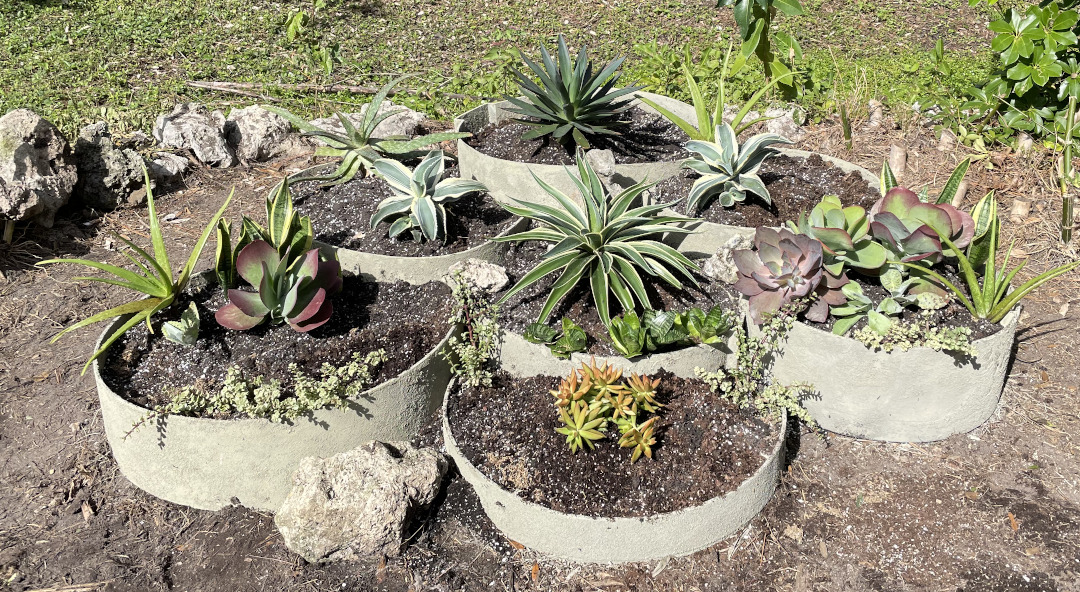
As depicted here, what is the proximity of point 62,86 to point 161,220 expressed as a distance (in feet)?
7.93

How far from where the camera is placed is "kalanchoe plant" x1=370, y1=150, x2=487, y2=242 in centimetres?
410

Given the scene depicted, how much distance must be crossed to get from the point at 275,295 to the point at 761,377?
2265 mm


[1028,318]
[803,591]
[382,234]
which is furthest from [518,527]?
[1028,318]

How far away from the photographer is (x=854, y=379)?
137 inches

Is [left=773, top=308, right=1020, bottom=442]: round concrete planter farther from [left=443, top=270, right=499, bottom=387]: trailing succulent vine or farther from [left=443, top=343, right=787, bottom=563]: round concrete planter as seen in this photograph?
[left=443, top=270, right=499, bottom=387]: trailing succulent vine

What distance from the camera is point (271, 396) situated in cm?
326

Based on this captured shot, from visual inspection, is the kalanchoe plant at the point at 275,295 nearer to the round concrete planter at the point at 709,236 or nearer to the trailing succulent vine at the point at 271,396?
the trailing succulent vine at the point at 271,396

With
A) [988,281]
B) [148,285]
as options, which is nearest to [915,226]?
[988,281]

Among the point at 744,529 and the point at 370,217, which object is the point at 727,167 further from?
the point at 370,217

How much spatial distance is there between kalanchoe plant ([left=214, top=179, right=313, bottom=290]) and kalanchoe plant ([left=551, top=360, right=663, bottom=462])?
4.83ft

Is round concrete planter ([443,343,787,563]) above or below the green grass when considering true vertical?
below

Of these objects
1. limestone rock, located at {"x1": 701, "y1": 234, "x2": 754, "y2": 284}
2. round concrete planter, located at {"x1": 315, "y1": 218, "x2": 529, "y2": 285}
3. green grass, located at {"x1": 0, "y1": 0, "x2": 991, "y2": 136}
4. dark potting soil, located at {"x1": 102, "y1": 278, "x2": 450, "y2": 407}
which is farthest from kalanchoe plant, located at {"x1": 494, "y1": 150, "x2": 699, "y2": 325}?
green grass, located at {"x1": 0, "y1": 0, "x2": 991, "y2": 136}

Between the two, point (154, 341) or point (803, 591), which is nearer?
point (803, 591)

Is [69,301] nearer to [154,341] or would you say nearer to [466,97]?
[154,341]
